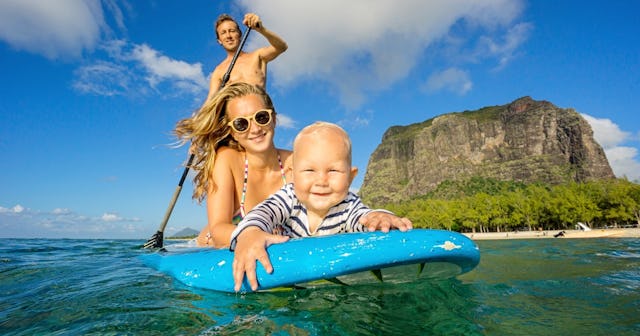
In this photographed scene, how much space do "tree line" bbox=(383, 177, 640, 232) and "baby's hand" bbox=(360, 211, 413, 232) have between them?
59.4m

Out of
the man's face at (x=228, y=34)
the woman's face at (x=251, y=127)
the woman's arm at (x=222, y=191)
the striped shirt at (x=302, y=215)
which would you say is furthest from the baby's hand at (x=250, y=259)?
the man's face at (x=228, y=34)

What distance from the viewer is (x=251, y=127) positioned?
12.6ft

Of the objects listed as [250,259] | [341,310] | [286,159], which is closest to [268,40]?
[286,159]

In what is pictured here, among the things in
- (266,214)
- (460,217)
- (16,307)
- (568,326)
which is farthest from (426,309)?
(460,217)

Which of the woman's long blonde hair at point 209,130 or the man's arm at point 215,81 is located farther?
the man's arm at point 215,81

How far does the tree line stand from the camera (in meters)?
48.2

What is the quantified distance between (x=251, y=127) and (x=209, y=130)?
1.84ft

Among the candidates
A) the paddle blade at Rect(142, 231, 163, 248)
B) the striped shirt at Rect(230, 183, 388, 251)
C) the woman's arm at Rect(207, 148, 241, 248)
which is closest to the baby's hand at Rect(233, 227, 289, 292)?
the striped shirt at Rect(230, 183, 388, 251)

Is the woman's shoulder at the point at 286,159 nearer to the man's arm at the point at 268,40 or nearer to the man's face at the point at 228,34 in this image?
the man's arm at the point at 268,40

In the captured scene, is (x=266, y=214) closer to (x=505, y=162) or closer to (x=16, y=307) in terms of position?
(x=16, y=307)

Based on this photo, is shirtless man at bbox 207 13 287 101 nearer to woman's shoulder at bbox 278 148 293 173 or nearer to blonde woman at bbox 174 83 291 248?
blonde woman at bbox 174 83 291 248

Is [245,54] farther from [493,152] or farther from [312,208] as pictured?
[493,152]

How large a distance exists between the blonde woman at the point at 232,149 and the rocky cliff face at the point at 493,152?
480 feet

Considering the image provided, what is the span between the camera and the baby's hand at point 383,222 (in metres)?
2.28
